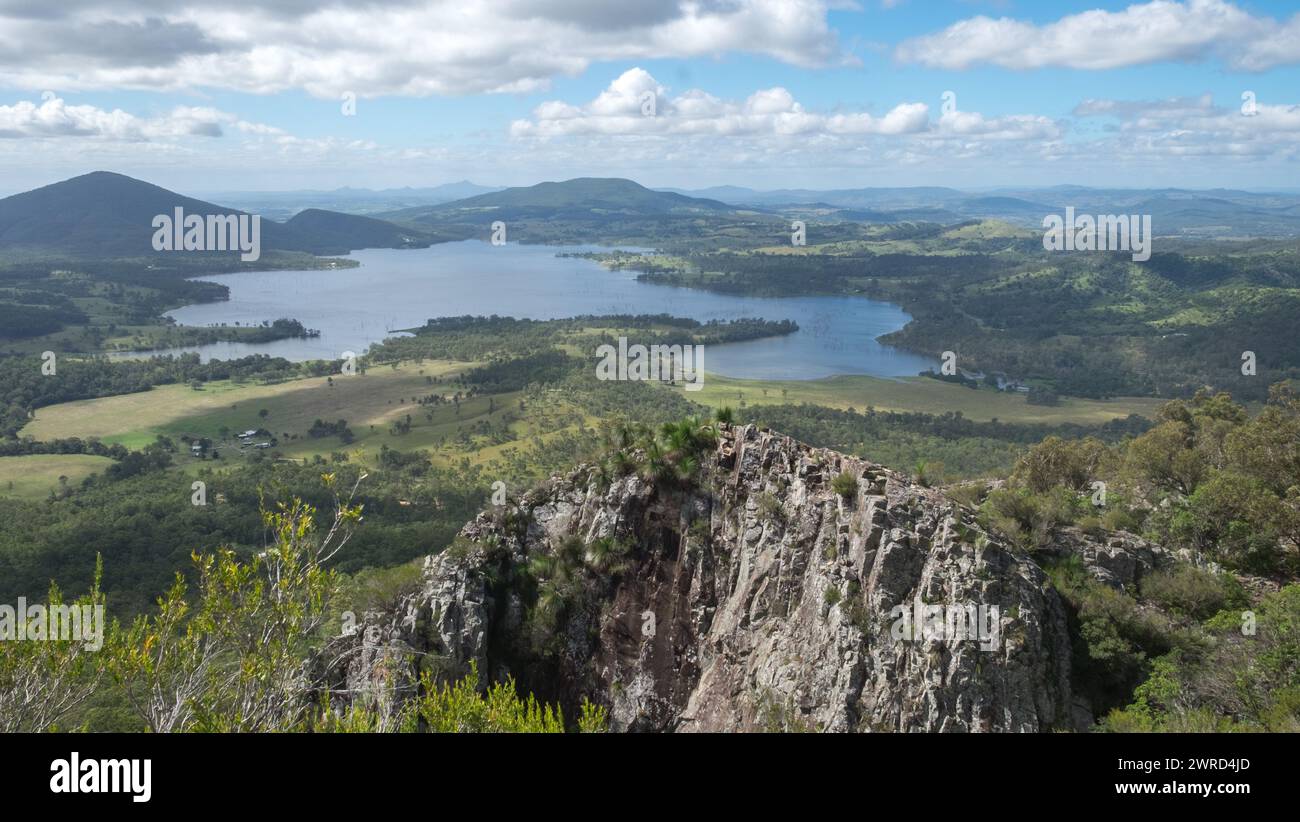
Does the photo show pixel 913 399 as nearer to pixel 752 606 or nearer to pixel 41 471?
pixel 752 606

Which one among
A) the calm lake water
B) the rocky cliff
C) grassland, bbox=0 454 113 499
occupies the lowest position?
grassland, bbox=0 454 113 499

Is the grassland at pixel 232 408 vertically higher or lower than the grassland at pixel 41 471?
higher

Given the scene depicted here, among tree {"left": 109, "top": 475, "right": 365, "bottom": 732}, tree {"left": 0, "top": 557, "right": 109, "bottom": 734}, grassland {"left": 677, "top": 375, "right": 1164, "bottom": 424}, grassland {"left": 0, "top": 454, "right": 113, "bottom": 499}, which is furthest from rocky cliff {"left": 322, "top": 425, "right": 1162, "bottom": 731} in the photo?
grassland {"left": 677, "top": 375, "right": 1164, "bottom": 424}

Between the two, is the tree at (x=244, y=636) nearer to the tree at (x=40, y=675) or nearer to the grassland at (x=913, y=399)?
the tree at (x=40, y=675)

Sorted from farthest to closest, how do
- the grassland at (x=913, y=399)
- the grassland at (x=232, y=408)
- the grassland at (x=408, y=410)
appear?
1. the grassland at (x=913, y=399)
2. the grassland at (x=232, y=408)
3. the grassland at (x=408, y=410)

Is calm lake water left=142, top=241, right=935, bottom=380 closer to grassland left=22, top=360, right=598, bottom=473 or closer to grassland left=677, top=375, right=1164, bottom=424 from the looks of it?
grassland left=677, top=375, right=1164, bottom=424

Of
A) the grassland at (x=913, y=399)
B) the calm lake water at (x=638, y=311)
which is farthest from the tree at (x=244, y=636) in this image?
the calm lake water at (x=638, y=311)
